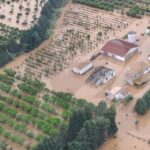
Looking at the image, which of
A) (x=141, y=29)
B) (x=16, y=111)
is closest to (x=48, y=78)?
(x=16, y=111)

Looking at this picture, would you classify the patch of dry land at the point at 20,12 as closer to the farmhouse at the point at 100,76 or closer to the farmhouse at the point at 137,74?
the farmhouse at the point at 100,76

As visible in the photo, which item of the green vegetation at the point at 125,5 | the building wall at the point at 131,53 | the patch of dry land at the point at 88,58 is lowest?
the patch of dry land at the point at 88,58

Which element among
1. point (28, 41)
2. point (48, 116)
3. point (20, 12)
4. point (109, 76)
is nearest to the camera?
point (48, 116)

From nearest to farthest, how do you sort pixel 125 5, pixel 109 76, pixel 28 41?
pixel 109 76 → pixel 28 41 → pixel 125 5

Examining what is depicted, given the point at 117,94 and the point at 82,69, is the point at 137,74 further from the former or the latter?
the point at 82,69

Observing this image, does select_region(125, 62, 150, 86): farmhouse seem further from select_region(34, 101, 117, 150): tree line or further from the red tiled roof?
select_region(34, 101, 117, 150): tree line

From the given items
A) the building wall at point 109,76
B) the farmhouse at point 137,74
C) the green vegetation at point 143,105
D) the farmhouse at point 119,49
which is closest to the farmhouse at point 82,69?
the building wall at point 109,76

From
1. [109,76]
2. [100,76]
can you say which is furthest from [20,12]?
[109,76]
